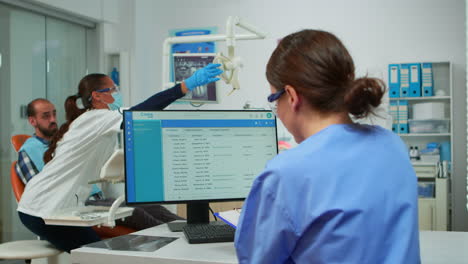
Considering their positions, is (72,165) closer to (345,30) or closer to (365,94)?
(365,94)

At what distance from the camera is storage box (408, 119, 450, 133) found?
15.3 feet

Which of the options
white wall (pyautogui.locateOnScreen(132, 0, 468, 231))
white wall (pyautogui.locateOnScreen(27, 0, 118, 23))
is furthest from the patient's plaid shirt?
white wall (pyautogui.locateOnScreen(132, 0, 468, 231))

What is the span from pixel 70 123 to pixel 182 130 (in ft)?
3.67

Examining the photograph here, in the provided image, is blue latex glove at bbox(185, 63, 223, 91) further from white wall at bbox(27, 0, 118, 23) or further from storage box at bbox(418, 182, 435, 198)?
storage box at bbox(418, 182, 435, 198)

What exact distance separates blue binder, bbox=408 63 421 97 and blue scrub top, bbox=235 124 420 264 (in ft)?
13.3

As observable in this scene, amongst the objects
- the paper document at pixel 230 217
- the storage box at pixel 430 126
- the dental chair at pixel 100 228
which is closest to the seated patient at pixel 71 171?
the dental chair at pixel 100 228

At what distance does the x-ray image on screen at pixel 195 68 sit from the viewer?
2.20m

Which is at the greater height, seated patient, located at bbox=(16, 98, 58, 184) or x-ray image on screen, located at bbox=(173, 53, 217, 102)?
x-ray image on screen, located at bbox=(173, 53, 217, 102)

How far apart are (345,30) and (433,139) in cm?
143

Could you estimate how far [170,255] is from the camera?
1.21 meters

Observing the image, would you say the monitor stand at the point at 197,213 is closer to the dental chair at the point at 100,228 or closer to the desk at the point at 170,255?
the desk at the point at 170,255

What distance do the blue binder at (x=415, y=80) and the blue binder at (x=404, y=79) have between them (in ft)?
0.12

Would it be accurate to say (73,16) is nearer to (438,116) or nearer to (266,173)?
(438,116)

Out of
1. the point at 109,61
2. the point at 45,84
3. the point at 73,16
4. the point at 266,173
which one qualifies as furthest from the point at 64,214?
the point at 109,61
